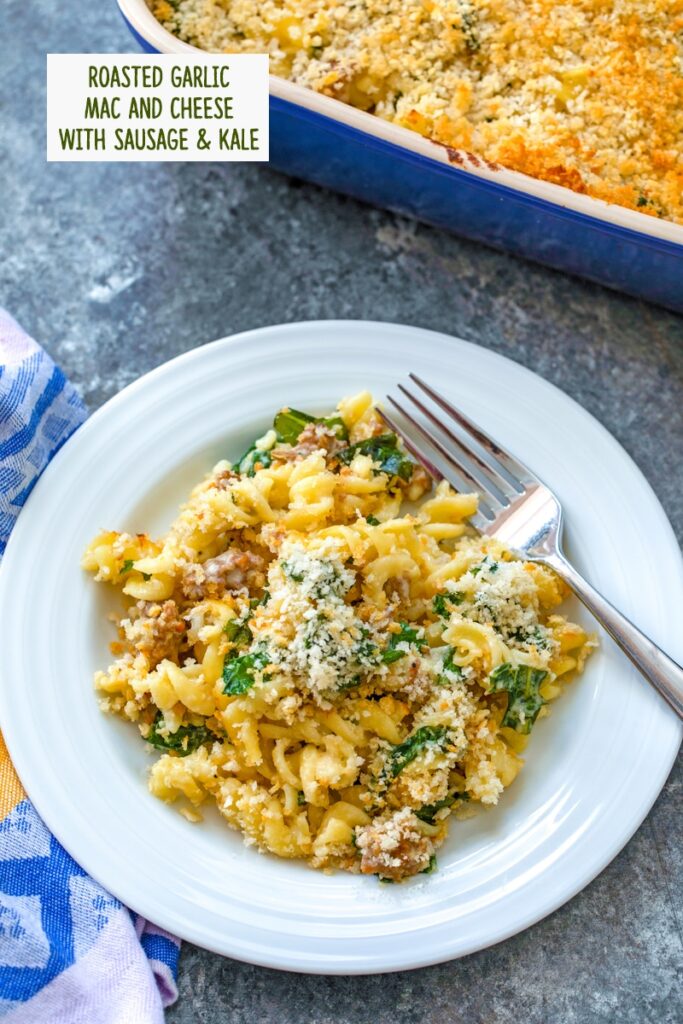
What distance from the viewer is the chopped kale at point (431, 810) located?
2529 mm

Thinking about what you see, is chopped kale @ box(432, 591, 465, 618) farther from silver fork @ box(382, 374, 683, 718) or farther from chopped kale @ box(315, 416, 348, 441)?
chopped kale @ box(315, 416, 348, 441)

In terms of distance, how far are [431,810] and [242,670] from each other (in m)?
0.53

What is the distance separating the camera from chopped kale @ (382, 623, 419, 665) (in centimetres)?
252

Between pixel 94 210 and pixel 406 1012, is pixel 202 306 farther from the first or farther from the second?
pixel 406 1012

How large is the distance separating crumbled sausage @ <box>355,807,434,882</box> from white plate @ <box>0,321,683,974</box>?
0.07 meters

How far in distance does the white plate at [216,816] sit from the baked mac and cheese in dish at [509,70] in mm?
539

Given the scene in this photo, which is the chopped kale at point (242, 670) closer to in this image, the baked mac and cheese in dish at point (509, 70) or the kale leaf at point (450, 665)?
the kale leaf at point (450, 665)

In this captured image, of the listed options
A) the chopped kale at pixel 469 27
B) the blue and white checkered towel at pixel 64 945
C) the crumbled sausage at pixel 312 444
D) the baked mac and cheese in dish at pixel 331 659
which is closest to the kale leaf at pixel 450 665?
the baked mac and cheese in dish at pixel 331 659

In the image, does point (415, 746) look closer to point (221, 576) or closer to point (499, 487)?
point (221, 576)

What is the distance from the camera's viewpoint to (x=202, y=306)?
131 inches

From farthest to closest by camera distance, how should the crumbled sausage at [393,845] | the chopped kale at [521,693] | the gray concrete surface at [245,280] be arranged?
the gray concrete surface at [245,280]
the chopped kale at [521,693]
the crumbled sausage at [393,845]

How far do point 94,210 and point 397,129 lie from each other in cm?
114

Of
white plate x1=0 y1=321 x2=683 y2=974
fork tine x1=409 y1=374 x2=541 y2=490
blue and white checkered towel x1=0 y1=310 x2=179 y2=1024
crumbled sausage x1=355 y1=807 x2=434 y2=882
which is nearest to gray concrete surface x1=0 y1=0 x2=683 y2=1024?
white plate x1=0 y1=321 x2=683 y2=974

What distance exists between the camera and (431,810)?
2.54 m
